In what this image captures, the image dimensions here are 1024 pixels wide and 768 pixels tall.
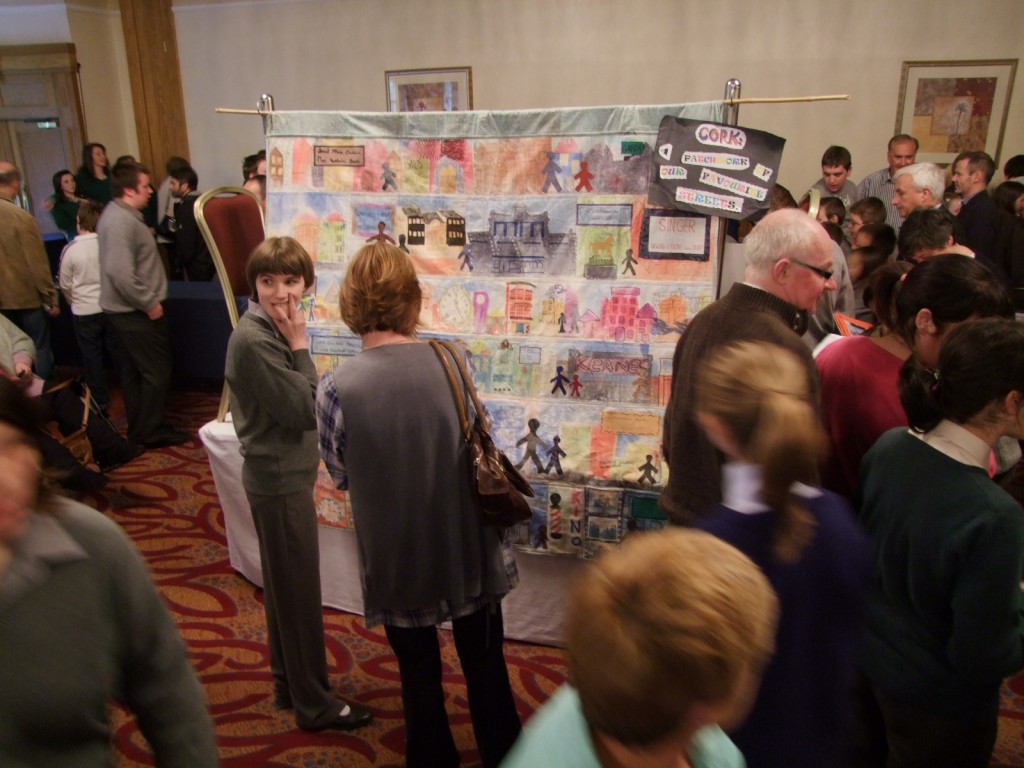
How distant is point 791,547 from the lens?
1.07 meters

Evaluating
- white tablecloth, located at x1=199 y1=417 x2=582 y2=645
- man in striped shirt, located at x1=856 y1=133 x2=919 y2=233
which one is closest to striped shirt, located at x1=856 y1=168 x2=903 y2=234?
man in striped shirt, located at x1=856 y1=133 x2=919 y2=233

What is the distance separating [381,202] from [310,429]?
3.58 feet

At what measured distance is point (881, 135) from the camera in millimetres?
5555

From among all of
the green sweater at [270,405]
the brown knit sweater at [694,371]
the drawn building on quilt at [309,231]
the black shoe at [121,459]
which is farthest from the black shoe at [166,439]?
the brown knit sweater at [694,371]

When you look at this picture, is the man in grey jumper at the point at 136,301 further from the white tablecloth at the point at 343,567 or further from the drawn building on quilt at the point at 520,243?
the drawn building on quilt at the point at 520,243

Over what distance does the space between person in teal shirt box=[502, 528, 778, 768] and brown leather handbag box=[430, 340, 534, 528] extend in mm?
927

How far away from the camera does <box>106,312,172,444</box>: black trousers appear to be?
179 inches

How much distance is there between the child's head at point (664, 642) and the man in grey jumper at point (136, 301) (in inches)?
172

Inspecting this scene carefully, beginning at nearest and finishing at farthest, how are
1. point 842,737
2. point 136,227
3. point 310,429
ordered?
point 842,737
point 310,429
point 136,227

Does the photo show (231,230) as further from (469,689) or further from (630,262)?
(469,689)

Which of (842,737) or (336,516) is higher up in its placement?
(842,737)

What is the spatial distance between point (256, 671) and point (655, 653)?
2.36 meters

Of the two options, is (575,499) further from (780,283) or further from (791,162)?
(791,162)

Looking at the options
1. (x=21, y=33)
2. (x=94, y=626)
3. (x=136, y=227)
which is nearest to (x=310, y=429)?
(x=94, y=626)
